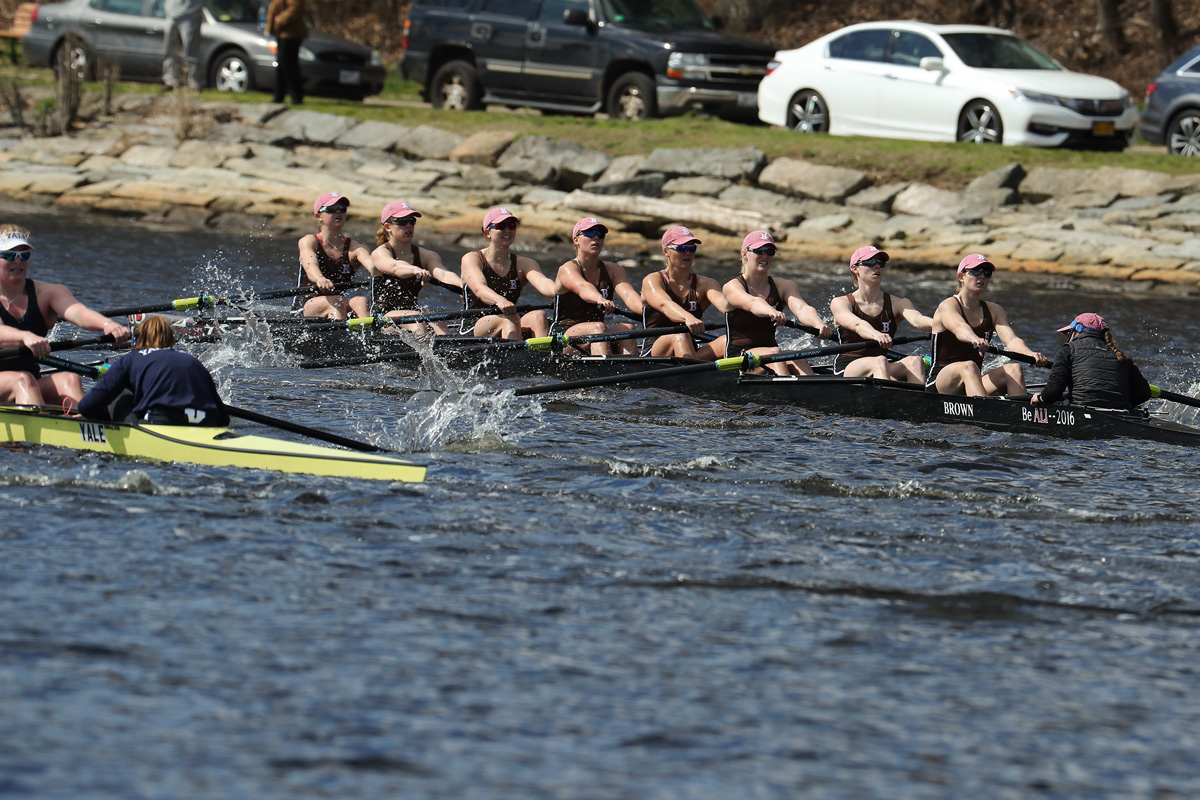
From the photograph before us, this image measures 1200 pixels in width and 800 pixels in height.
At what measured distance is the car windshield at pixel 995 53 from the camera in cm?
2155

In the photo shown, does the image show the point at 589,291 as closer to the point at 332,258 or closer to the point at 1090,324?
the point at 332,258

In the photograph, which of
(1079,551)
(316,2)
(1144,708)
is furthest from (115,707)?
(316,2)

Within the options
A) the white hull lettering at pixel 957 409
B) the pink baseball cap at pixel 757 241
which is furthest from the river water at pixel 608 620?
the pink baseball cap at pixel 757 241

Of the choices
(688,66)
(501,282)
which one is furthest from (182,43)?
(501,282)

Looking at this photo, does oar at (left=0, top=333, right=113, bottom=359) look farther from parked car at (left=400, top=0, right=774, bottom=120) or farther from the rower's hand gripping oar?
parked car at (left=400, top=0, right=774, bottom=120)

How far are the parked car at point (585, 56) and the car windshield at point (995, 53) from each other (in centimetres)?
317

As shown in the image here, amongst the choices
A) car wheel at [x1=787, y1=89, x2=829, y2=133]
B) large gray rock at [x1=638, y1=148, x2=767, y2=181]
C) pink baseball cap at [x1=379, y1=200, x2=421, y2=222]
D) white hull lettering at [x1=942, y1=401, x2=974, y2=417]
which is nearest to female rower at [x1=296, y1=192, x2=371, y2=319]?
pink baseball cap at [x1=379, y1=200, x2=421, y2=222]

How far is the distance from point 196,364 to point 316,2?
97.1 ft

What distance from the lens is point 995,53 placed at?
21.8 m

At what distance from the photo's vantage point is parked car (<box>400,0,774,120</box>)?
2311cm

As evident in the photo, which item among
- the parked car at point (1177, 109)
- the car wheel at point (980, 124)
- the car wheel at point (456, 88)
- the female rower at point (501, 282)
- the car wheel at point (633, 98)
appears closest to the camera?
the female rower at point (501, 282)

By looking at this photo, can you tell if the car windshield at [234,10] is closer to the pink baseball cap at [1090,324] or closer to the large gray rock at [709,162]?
the large gray rock at [709,162]

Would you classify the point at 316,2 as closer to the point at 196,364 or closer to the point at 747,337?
the point at 747,337

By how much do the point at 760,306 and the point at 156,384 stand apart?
197 inches
